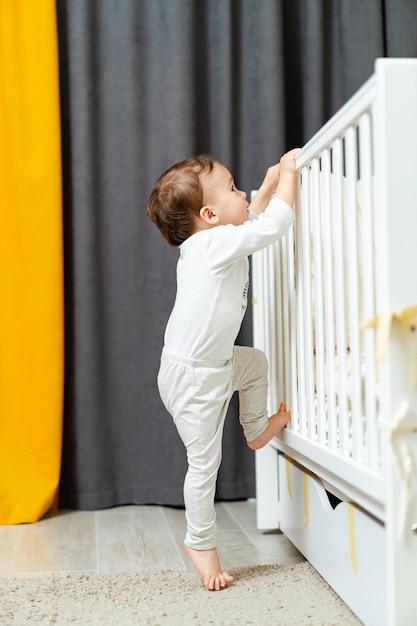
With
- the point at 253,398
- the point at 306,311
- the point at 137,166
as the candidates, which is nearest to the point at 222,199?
the point at 306,311

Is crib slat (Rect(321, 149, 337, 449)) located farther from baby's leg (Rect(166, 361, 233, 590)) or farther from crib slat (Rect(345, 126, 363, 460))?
baby's leg (Rect(166, 361, 233, 590))

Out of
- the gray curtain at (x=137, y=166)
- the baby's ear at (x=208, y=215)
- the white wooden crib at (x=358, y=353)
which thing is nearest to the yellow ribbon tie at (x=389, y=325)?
the white wooden crib at (x=358, y=353)

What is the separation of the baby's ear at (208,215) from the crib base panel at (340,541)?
1.78 ft

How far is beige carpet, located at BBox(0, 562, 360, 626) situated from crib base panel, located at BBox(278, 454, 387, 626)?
0.04m

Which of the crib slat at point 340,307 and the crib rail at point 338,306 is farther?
the crib slat at point 340,307

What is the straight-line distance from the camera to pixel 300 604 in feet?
4.25

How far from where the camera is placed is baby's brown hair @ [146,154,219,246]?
150 centimetres

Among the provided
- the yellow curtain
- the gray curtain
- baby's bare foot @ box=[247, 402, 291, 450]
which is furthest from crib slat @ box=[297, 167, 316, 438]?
the yellow curtain

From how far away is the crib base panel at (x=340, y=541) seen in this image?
110cm

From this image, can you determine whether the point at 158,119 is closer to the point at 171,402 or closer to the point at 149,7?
the point at 149,7

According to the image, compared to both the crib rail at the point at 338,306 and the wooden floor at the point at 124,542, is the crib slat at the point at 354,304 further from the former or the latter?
the wooden floor at the point at 124,542

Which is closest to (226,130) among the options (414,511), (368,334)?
(368,334)

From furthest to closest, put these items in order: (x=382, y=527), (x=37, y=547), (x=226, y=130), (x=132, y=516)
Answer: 1. (x=226, y=130)
2. (x=132, y=516)
3. (x=37, y=547)
4. (x=382, y=527)

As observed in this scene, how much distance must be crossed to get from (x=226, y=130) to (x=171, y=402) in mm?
955
